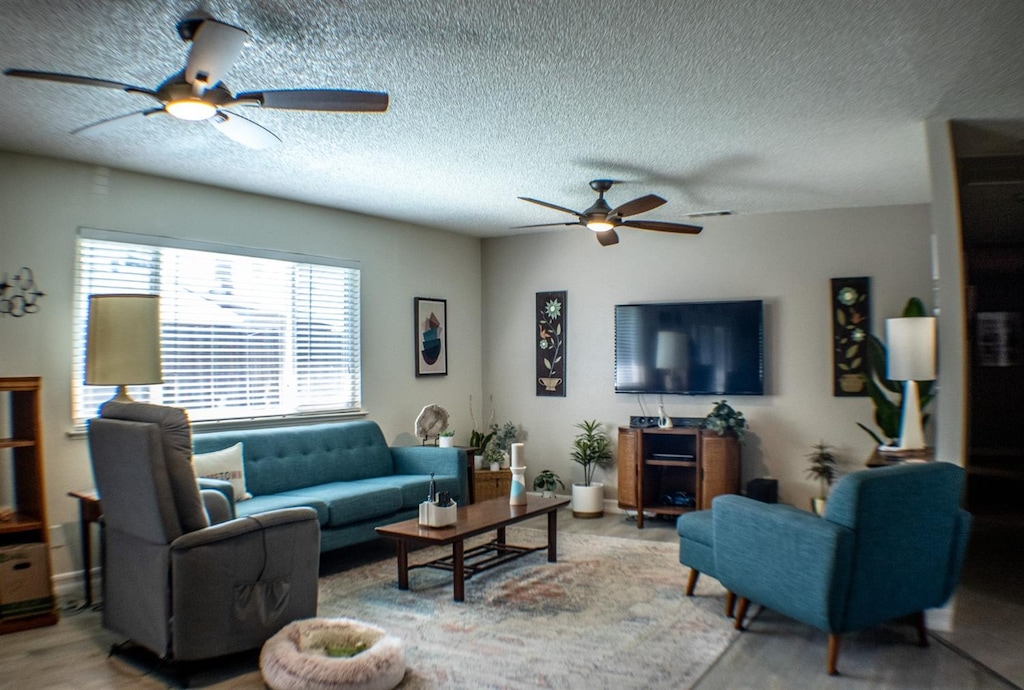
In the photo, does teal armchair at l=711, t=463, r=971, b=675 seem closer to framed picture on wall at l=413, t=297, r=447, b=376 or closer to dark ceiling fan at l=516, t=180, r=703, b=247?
dark ceiling fan at l=516, t=180, r=703, b=247

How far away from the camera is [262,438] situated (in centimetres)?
496

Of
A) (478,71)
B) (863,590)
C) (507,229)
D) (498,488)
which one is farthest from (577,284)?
(863,590)

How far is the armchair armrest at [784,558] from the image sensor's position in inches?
115

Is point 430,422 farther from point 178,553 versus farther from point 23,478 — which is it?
point 178,553

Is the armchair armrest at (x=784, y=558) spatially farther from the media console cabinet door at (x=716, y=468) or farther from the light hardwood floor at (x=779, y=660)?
the media console cabinet door at (x=716, y=468)

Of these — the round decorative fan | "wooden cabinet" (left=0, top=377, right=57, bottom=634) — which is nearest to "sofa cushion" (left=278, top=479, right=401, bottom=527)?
the round decorative fan

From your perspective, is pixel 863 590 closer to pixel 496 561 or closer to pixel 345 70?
pixel 496 561

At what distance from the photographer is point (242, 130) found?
10.6 feet

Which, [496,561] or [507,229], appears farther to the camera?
[507,229]

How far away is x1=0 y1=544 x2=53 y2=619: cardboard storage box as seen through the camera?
11.9 ft

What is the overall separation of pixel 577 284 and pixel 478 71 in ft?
13.0

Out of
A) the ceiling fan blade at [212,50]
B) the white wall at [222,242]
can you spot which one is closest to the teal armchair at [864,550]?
the ceiling fan blade at [212,50]

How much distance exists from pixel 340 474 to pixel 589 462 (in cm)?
232

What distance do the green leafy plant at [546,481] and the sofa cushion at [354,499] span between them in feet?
7.00
